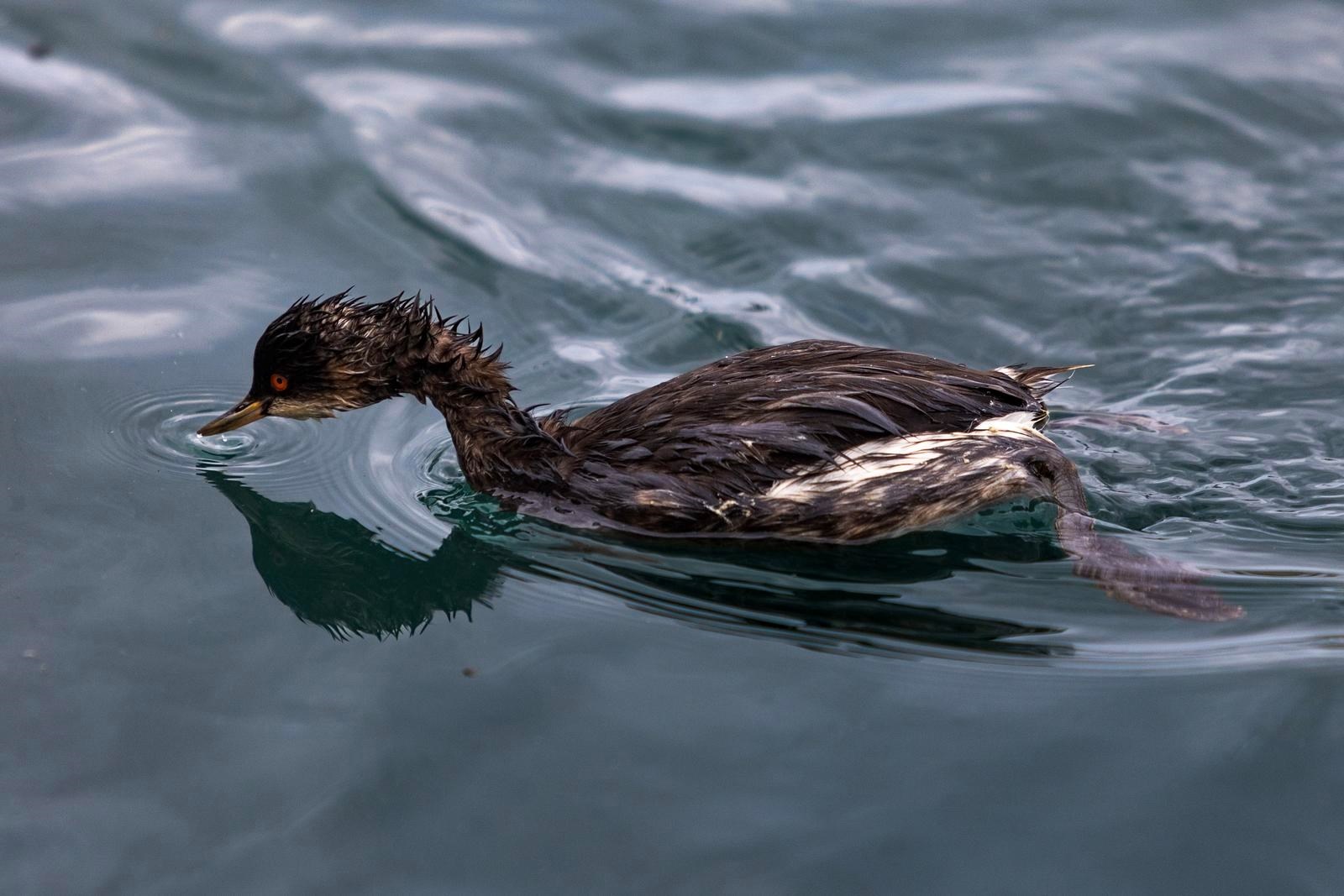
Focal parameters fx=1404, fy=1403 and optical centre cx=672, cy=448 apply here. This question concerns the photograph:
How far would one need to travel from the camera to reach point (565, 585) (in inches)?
232

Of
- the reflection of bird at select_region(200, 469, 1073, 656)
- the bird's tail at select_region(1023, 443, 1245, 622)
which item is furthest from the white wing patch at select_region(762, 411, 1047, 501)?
the bird's tail at select_region(1023, 443, 1245, 622)

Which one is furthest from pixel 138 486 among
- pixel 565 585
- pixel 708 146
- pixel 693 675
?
pixel 708 146

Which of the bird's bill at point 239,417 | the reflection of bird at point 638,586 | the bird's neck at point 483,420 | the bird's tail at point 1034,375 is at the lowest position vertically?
the reflection of bird at point 638,586

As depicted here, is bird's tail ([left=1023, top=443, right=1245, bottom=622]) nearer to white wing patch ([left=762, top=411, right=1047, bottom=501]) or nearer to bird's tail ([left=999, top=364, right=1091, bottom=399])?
bird's tail ([left=999, top=364, right=1091, bottom=399])

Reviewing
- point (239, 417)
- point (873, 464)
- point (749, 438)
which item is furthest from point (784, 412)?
point (239, 417)

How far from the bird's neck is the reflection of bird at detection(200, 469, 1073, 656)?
328 millimetres

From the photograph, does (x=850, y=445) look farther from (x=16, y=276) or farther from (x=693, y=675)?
(x=16, y=276)

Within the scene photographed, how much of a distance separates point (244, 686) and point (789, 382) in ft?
8.40

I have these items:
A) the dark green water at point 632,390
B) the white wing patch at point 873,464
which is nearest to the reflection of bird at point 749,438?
the white wing patch at point 873,464

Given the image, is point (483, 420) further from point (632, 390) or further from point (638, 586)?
point (632, 390)

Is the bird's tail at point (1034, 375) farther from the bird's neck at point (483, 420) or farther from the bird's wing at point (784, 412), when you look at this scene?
A: the bird's neck at point (483, 420)

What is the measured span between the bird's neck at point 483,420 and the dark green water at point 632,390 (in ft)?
0.63

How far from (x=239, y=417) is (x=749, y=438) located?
99.7 inches

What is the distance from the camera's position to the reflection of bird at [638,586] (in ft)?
18.3
